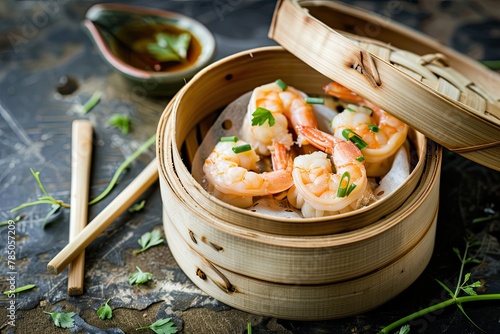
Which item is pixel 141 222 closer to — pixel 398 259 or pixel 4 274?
pixel 4 274

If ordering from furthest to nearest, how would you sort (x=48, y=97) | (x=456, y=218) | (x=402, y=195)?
(x=48, y=97) → (x=456, y=218) → (x=402, y=195)

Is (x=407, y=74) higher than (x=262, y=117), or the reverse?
(x=407, y=74)

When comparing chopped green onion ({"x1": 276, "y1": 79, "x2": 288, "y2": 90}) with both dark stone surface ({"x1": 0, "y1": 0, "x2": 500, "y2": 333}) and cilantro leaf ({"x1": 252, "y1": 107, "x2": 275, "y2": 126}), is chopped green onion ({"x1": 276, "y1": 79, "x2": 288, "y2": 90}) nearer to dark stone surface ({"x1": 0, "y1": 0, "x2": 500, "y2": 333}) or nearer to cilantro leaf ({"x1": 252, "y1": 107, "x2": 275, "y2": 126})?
cilantro leaf ({"x1": 252, "y1": 107, "x2": 275, "y2": 126})

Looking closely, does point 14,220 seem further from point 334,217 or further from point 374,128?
point 374,128

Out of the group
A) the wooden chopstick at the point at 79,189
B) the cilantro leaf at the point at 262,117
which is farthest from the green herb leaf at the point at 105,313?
the cilantro leaf at the point at 262,117

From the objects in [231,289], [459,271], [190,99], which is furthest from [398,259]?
[190,99]

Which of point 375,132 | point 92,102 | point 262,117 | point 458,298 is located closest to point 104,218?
point 262,117

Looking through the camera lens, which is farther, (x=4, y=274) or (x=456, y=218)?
(x=456, y=218)
